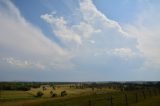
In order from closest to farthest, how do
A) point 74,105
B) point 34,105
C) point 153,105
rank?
1. point 153,105
2. point 74,105
3. point 34,105

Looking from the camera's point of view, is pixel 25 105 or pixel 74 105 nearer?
pixel 74 105

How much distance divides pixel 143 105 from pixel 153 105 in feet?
4.45

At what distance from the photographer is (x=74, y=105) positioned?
5228 centimetres

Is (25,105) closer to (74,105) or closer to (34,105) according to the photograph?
(34,105)

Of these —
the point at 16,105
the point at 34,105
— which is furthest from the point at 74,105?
the point at 16,105

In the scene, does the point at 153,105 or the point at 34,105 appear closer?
the point at 153,105

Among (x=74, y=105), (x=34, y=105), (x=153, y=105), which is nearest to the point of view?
(x=153, y=105)

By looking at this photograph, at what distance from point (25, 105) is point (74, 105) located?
12247 millimetres

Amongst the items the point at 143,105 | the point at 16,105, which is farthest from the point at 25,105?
the point at 143,105

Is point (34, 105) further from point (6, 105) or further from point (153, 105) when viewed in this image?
point (153, 105)

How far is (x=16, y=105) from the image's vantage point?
5969 cm

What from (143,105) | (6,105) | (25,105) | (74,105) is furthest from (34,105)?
(143,105)

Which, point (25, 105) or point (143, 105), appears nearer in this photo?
point (143, 105)

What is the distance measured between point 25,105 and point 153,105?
28.4 metres
